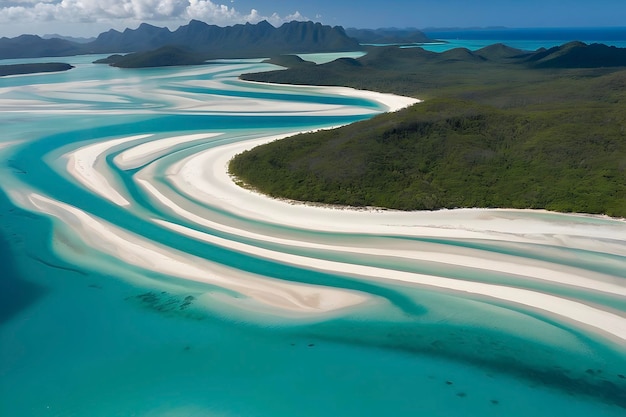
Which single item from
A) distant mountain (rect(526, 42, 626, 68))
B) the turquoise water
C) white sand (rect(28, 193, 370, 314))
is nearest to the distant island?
the turquoise water

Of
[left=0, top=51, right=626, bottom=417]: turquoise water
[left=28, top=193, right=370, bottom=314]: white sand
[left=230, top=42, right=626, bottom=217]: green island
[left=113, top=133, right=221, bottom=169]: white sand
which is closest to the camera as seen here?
[left=0, top=51, right=626, bottom=417]: turquoise water

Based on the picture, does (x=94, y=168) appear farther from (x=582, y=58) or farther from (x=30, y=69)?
(x=30, y=69)

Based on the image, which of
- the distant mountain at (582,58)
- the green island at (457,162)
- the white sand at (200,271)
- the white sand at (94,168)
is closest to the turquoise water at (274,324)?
the white sand at (200,271)

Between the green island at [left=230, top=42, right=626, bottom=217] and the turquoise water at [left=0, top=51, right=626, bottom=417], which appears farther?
the green island at [left=230, top=42, right=626, bottom=217]

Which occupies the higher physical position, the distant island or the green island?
the distant island

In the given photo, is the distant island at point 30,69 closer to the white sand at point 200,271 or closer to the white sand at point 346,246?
the white sand at point 346,246

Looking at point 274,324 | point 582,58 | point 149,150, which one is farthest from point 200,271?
point 582,58

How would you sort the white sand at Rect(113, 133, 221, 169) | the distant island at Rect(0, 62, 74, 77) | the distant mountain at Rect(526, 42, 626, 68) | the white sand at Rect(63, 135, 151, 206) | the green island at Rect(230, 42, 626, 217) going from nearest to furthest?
the green island at Rect(230, 42, 626, 217) → the white sand at Rect(63, 135, 151, 206) → the white sand at Rect(113, 133, 221, 169) → the distant mountain at Rect(526, 42, 626, 68) → the distant island at Rect(0, 62, 74, 77)

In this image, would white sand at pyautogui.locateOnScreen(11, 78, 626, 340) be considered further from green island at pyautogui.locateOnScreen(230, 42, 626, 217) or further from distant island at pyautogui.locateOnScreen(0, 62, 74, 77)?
distant island at pyautogui.locateOnScreen(0, 62, 74, 77)

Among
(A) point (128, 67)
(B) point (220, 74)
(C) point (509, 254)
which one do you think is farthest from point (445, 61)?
(C) point (509, 254)
